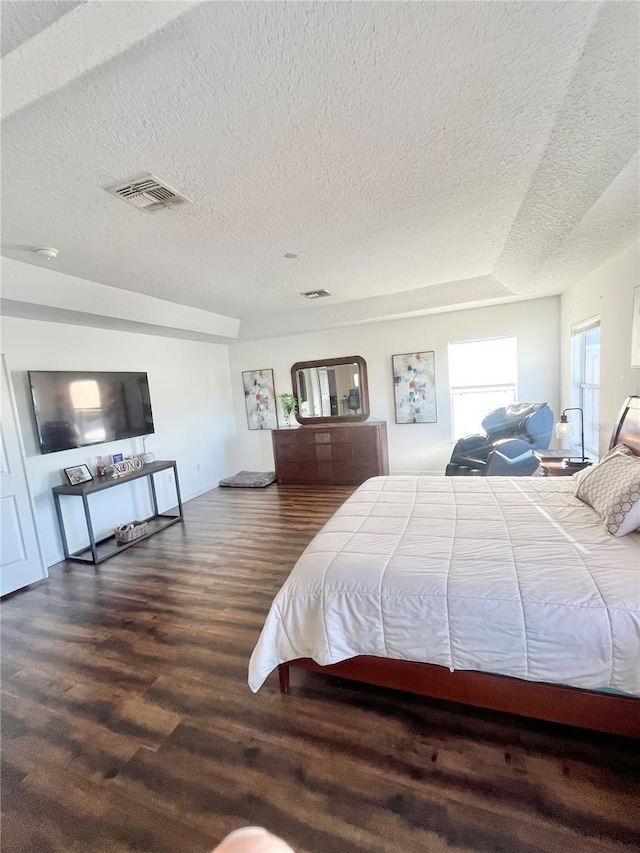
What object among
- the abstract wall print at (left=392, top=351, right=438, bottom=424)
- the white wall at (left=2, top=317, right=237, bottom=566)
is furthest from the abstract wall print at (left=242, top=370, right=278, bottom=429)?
the abstract wall print at (left=392, top=351, right=438, bottom=424)

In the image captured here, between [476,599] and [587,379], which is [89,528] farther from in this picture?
[587,379]

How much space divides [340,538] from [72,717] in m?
1.56

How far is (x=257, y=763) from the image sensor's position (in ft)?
4.81

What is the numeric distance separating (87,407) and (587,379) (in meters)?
5.16

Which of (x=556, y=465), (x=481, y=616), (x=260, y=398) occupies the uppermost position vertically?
(x=260, y=398)

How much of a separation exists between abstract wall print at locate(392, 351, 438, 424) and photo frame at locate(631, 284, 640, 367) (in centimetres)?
271

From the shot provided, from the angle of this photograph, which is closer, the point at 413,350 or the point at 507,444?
the point at 507,444

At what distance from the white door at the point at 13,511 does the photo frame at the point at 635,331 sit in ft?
15.7

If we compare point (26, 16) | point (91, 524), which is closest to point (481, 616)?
point (26, 16)

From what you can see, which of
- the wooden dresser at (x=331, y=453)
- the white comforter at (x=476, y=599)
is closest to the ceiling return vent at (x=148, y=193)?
the white comforter at (x=476, y=599)

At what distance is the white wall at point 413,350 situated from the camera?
183 inches

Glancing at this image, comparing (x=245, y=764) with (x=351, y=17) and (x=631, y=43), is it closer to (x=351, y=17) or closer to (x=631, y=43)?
(x=351, y=17)

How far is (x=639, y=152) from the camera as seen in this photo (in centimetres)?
158

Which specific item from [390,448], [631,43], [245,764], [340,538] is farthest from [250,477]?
[631,43]
